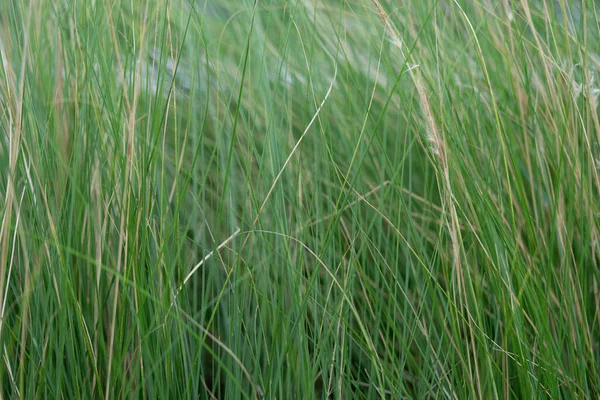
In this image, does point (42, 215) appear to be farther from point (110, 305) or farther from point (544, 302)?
point (544, 302)

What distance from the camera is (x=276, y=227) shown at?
1019 millimetres

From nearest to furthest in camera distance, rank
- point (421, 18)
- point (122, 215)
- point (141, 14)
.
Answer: point (122, 215) < point (141, 14) < point (421, 18)

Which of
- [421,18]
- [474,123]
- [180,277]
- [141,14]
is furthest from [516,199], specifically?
[141,14]

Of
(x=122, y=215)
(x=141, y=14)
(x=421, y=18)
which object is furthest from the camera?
(x=421, y=18)

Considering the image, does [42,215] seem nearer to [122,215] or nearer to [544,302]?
[122,215]

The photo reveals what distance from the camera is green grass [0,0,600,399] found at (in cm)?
96

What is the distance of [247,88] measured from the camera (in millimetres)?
1168

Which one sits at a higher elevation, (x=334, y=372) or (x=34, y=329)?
(x=34, y=329)

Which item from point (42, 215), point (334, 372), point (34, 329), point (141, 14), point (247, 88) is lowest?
point (334, 372)

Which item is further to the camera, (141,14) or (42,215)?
(141,14)

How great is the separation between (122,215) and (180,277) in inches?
4.4

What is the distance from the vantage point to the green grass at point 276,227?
960 millimetres

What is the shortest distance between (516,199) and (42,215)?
720 mm

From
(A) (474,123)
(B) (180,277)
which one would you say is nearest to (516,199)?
(A) (474,123)
